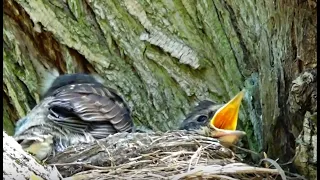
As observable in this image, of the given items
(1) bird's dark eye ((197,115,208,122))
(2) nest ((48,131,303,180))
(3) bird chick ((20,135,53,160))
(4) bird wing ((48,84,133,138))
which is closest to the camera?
(2) nest ((48,131,303,180))

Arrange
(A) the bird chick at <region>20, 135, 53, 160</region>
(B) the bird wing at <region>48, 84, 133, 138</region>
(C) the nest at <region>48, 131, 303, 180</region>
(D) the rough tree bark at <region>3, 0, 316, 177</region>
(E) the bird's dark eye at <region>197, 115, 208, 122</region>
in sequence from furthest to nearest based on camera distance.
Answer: (D) the rough tree bark at <region>3, 0, 316, 177</region>, (E) the bird's dark eye at <region>197, 115, 208, 122</region>, (B) the bird wing at <region>48, 84, 133, 138</region>, (A) the bird chick at <region>20, 135, 53, 160</region>, (C) the nest at <region>48, 131, 303, 180</region>

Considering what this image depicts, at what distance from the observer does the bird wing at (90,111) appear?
111 inches

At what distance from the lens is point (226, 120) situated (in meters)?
2.87

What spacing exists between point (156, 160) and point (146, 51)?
1.00m

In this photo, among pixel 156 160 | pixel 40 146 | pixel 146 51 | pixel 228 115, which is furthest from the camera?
pixel 146 51

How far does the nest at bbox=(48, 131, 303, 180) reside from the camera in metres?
2.25

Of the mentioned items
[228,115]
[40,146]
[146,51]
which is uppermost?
[146,51]

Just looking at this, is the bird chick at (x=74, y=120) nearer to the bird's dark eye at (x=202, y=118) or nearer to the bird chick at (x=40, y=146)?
the bird chick at (x=40, y=146)

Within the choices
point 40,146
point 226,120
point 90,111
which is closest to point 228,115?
point 226,120

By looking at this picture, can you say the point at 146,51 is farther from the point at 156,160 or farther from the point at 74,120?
the point at 156,160

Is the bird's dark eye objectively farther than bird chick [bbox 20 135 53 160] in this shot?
Yes

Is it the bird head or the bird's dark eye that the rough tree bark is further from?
the bird head

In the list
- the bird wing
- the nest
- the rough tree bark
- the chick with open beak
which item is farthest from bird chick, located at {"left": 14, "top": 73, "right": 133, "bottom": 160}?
the rough tree bark

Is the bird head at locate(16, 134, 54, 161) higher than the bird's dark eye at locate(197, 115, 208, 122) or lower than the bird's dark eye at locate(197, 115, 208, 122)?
lower
